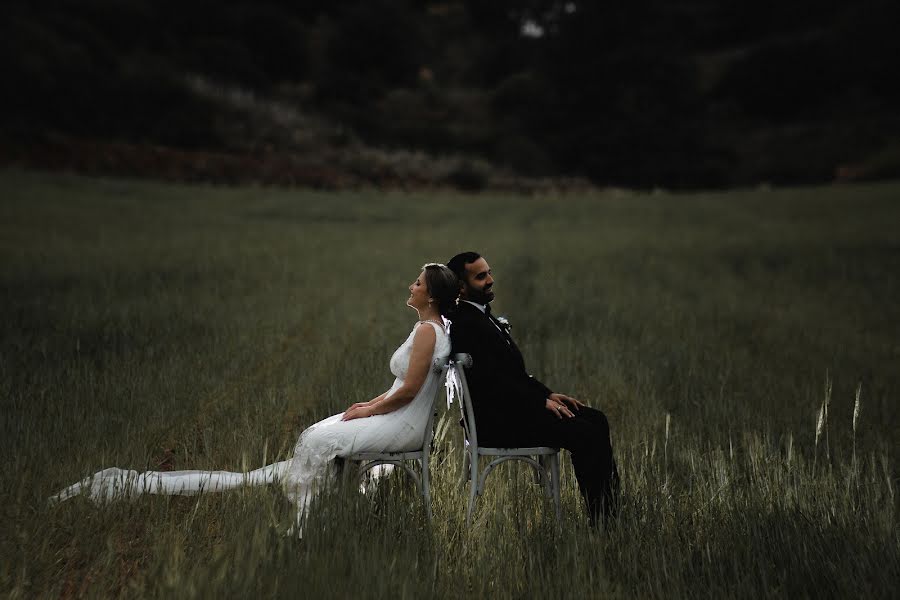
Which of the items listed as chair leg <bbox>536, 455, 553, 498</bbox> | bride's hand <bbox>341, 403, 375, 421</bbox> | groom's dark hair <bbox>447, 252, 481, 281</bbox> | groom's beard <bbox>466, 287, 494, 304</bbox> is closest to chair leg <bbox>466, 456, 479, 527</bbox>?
chair leg <bbox>536, 455, 553, 498</bbox>

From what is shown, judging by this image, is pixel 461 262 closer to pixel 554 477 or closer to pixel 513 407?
pixel 513 407

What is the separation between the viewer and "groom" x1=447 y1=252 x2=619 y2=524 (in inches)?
120

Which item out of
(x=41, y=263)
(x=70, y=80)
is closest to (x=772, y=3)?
(x=70, y=80)

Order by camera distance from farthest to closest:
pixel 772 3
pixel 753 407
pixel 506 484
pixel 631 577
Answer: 1. pixel 772 3
2. pixel 753 407
3. pixel 506 484
4. pixel 631 577

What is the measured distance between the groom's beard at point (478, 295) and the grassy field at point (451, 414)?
93 cm

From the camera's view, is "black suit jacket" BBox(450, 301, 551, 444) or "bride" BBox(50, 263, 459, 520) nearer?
"bride" BBox(50, 263, 459, 520)

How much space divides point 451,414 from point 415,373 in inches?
75.7

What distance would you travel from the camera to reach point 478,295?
3.23 metres

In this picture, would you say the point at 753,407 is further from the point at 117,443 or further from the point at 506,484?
the point at 117,443

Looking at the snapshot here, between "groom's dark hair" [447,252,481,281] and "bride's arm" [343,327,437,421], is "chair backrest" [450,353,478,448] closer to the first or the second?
"bride's arm" [343,327,437,421]

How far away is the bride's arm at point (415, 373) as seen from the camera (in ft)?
9.89

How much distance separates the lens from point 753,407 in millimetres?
5035

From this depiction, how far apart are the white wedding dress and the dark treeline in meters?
27.8

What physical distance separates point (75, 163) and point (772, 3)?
1688 inches
